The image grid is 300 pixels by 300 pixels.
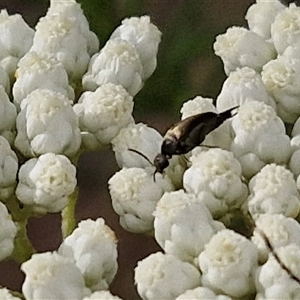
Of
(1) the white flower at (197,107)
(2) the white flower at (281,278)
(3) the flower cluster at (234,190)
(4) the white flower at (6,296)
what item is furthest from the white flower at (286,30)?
(4) the white flower at (6,296)

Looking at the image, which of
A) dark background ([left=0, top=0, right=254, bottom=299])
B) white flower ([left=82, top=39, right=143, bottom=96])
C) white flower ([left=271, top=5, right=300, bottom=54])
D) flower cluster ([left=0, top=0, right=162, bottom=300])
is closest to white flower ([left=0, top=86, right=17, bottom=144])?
flower cluster ([left=0, top=0, right=162, bottom=300])

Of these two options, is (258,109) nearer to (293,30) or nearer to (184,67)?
(293,30)

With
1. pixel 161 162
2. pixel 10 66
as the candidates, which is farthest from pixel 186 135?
pixel 10 66

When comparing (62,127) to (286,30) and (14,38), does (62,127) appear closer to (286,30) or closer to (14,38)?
(14,38)

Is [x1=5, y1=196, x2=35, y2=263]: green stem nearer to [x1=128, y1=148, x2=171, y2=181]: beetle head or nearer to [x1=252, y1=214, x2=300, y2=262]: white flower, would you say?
[x1=128, y1=148, x2=171, y2=181]: beetle head

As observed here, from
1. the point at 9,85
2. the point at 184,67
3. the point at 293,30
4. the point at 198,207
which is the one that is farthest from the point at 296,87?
the point at 184,67

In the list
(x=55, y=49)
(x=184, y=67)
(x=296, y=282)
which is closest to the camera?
(x=296, y=282)
